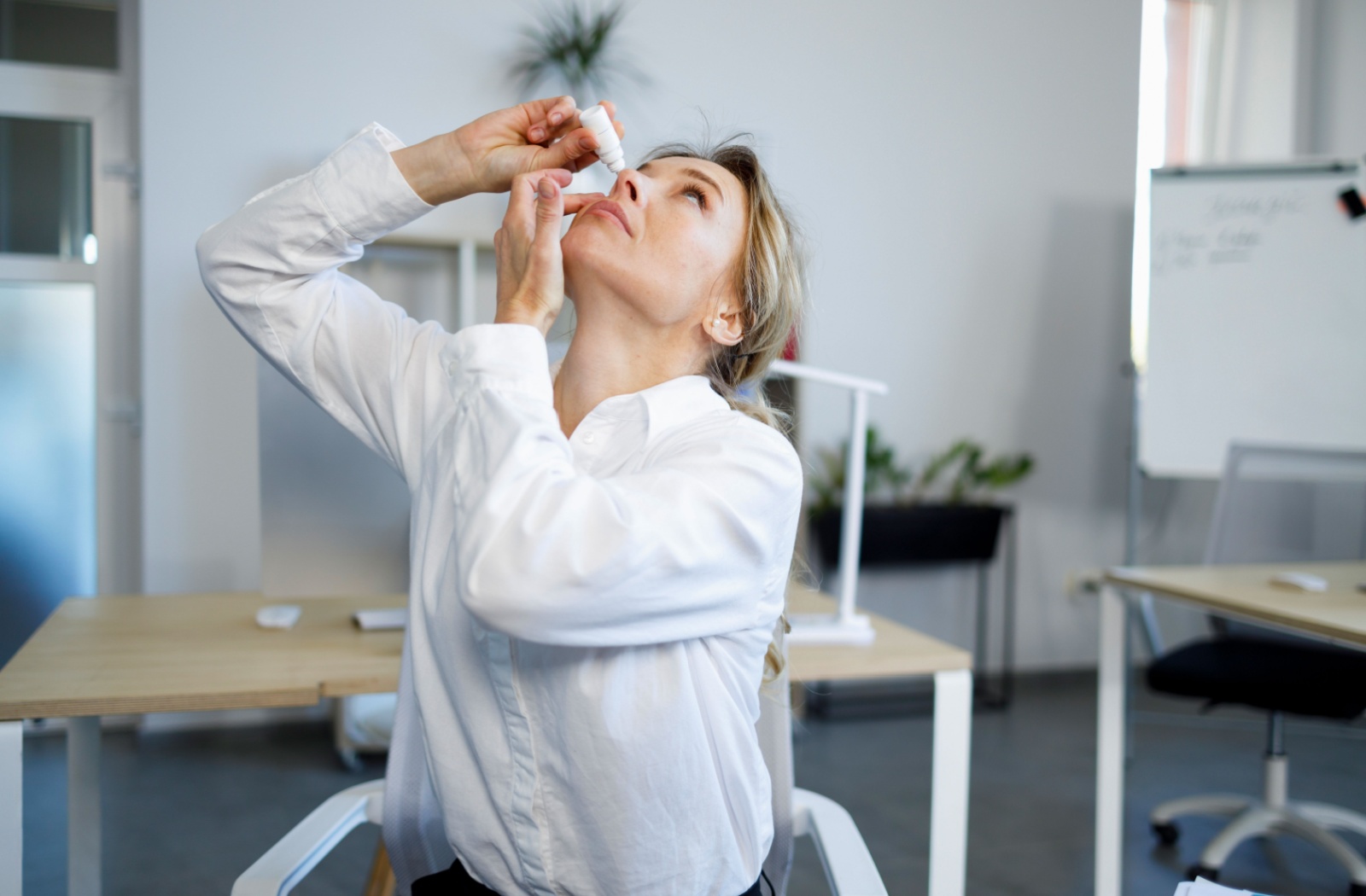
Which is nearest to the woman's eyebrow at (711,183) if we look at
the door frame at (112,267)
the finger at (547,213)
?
the finger at (547,213)

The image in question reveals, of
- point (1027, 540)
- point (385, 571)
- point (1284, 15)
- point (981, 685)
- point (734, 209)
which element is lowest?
point (981, 685)

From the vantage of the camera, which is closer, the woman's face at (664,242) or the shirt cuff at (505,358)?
the shirt cuff at (505,358)

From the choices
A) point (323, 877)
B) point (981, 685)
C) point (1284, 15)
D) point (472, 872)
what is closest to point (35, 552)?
point (323, 877)

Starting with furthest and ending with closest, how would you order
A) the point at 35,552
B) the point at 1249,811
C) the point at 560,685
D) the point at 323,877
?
the point at 35,552 < the point at 1249,811 < the point at 323,877 < the point at 560,685

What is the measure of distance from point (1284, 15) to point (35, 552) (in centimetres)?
530

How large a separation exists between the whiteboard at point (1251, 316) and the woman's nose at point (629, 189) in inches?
117

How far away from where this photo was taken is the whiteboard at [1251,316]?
3.47m

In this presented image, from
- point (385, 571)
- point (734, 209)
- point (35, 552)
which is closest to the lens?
point (734, 209)

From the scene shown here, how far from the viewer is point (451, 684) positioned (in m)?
0.97

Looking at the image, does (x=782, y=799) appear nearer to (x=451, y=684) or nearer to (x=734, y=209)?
(x=451, y=684)

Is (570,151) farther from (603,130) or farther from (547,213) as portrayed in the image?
(547,213)

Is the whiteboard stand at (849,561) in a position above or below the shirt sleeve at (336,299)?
below

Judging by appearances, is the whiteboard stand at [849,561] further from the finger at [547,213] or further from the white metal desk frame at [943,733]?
the finger at [547,213]

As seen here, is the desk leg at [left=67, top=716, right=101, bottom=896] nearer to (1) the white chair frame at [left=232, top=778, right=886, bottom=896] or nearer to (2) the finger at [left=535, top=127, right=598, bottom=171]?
(1) the white chair frame at [left=232, top=778, right=886, bottom=896]
